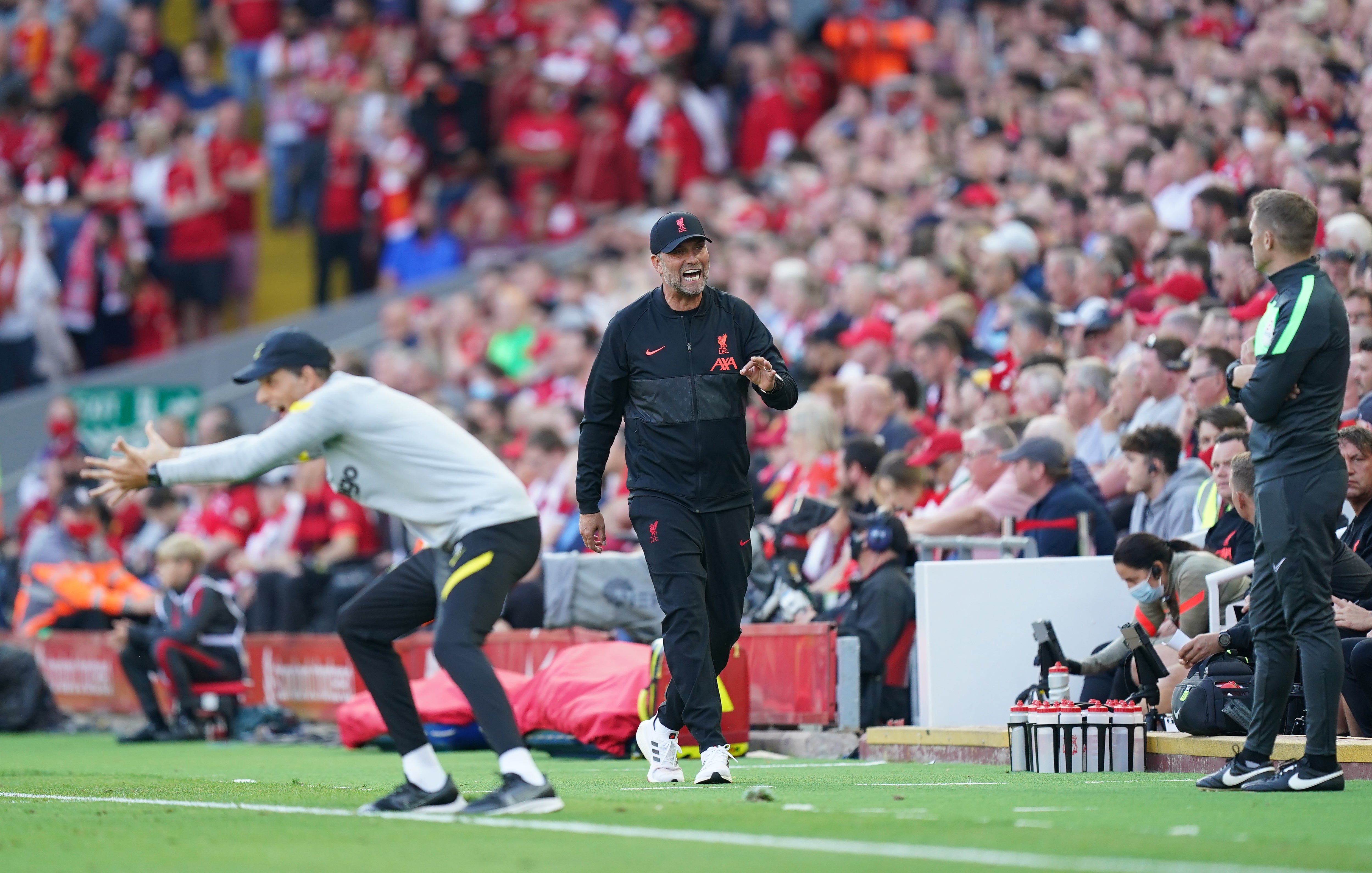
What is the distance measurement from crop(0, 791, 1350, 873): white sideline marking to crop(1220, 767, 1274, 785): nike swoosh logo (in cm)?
211

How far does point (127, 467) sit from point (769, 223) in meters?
15.8

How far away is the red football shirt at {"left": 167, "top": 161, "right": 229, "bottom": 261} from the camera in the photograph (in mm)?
24219

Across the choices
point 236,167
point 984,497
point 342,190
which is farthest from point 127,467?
point 236,167

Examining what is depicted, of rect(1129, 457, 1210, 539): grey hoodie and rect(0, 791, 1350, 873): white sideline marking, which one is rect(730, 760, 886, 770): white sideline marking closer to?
rect(1129, 457, 1210, 539): grey hoodie

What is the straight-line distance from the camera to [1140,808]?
→ 6.65 meters

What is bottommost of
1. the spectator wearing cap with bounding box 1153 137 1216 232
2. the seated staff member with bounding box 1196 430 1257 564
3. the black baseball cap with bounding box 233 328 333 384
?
the seated staff member with bounding box 1196 430 1257 564

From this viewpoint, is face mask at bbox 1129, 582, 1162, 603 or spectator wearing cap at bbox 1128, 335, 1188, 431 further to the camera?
spectator wearing cap at bbox 1128, 335, 1188, 431

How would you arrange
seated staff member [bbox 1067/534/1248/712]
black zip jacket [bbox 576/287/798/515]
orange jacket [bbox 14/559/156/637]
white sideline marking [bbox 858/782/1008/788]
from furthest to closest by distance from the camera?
orange jacket [bbox 14/559/156/637] → seated staff member [bbox 1067/534/1248/712] → black zip jacket [bbox 576/287/798/515] → white sideline marking [bbox 858/782/1008/788]

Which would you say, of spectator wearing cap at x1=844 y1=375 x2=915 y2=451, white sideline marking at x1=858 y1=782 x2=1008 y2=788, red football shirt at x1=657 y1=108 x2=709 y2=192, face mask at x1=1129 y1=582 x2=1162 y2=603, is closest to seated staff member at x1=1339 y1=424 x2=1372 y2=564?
face mask at x1=1129 y1=582 x2=1162 y2=603

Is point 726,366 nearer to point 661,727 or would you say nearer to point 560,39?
point 661,727

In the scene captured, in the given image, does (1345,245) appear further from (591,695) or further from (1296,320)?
(1296,320)

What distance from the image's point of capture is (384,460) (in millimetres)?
6910

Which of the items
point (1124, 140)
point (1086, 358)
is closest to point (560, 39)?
point (1124, 140)

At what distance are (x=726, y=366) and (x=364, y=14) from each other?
1968 cm
